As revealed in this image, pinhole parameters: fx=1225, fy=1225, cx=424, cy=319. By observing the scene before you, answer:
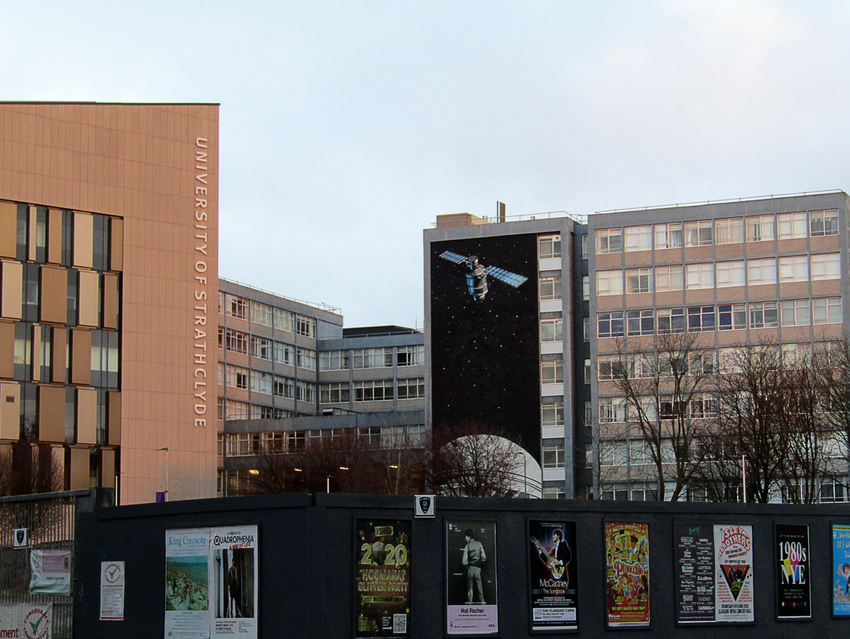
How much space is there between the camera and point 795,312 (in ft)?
319

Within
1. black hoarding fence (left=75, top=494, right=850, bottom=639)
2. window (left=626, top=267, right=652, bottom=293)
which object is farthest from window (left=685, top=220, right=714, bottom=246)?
black hoarding fence (left=75, top=494, right=850, bottom=639)

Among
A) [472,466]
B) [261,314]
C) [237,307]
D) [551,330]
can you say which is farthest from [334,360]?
[472,466]

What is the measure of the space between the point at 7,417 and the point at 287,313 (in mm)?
54736

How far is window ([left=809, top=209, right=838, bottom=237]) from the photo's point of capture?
→ 96.8 metres

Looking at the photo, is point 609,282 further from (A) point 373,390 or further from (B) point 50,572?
(B) point 50,572

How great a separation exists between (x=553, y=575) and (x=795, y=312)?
265 ft

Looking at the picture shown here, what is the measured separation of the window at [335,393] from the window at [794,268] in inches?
2167

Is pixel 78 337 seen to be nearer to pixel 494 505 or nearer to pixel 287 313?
pixel 287 313

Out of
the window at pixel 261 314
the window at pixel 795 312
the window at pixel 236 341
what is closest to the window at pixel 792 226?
the window at pixel 795 312

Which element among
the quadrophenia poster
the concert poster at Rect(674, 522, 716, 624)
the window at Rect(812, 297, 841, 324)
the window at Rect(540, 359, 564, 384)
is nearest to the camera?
the quadrophenia poster

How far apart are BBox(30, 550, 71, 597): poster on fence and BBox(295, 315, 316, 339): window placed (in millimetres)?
113607

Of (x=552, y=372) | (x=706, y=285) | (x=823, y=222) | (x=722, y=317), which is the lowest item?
(x=552, y=372)

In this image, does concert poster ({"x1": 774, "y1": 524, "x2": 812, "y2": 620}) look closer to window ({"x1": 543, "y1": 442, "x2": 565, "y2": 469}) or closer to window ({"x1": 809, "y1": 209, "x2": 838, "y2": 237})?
window ({"x1": 809, "y1": 209, "x2": 838, "y2": 237})

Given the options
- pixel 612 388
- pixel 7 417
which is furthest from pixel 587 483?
pixel 7 417
